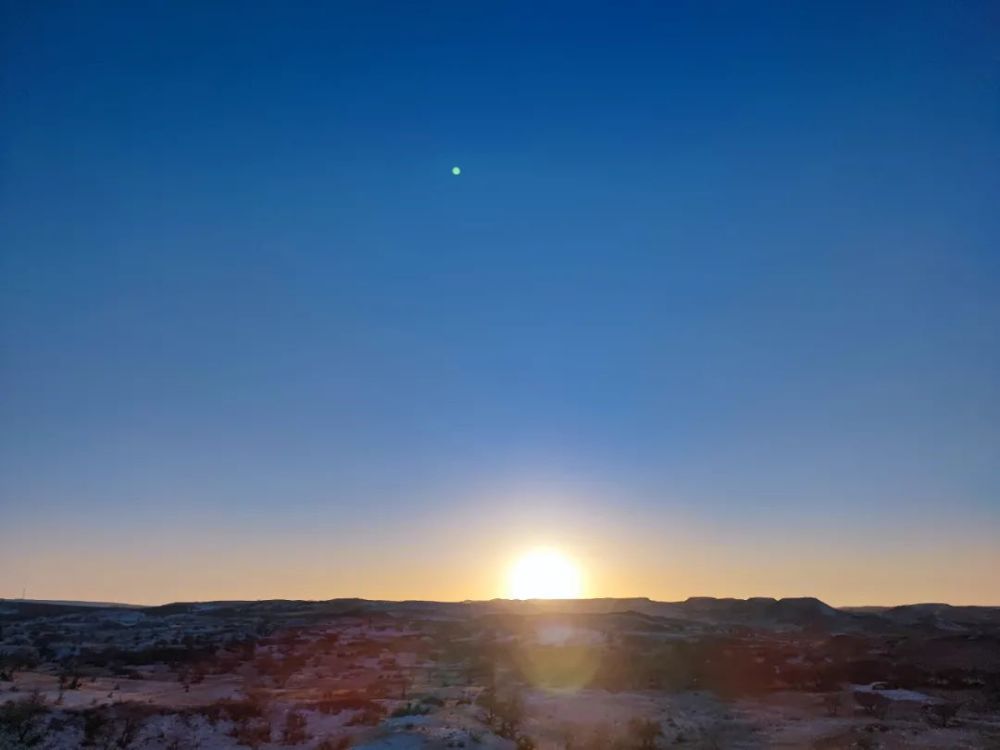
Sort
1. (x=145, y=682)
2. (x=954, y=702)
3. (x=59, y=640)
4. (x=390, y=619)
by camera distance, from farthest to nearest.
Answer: (x=390, y=619) < (x=59, y=640) < (x=145, y=682) < (x=954, y=702)

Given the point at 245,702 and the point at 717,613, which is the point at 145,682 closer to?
the point at 245,702

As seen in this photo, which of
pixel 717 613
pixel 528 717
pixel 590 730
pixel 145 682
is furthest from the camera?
pixel 717 613

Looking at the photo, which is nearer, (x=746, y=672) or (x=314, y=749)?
(x=314, y=749)

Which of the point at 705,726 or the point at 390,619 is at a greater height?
the point at 390,619

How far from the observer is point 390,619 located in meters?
74.6

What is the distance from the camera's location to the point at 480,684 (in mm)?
39500

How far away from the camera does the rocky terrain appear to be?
85.3 ft

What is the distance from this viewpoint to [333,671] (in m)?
45.4

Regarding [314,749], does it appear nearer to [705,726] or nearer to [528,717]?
[528,717]

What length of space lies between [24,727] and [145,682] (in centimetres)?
1515

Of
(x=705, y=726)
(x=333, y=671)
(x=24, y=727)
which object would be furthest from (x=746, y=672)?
(x=24, y=727)

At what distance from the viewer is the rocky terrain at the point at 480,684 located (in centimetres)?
2600

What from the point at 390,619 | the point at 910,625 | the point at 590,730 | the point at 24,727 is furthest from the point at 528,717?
the point at 910,625

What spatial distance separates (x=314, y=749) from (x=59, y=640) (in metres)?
41.3
